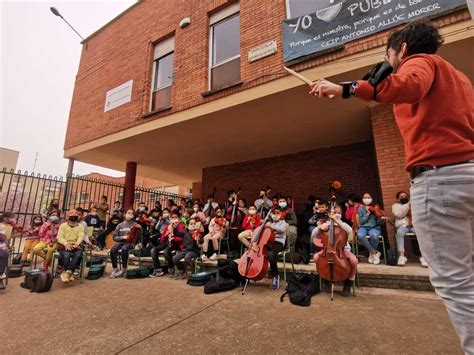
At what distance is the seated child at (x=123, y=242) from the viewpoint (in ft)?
17.4

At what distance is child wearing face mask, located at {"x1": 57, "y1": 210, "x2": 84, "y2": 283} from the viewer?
4573mm

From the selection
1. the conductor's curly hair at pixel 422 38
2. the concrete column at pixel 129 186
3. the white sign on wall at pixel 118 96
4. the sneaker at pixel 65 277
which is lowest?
the sneaker at pixel 65 277

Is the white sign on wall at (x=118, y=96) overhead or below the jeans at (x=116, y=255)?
overhead

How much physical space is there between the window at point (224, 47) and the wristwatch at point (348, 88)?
5321 mm

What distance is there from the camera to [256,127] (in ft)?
21.7

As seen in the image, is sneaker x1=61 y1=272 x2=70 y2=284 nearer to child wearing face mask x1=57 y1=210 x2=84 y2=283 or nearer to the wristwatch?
child wearing face mask x1=57 y1=210 x2=84 y2=283

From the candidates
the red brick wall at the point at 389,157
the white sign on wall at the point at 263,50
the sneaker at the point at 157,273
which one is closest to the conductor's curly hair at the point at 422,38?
the red brick wall at the point at 389,157

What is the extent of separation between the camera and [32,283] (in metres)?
4.01

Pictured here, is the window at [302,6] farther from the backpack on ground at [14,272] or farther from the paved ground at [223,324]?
the backpack on ground at [14,272]

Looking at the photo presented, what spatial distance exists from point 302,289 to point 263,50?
16.0ft

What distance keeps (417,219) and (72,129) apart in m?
10.6

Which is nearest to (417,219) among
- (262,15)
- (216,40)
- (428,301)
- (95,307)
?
(428,301)

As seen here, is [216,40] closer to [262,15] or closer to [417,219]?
[262,15]

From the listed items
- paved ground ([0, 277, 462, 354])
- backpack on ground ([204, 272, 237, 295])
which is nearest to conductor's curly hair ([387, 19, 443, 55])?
paved ground ([0, 277, 462, 354])
